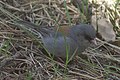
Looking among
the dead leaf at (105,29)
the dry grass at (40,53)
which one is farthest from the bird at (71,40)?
the dead leaf at (105,29)

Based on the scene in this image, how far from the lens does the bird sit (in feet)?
11.5

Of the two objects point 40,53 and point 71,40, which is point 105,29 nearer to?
point 71,40

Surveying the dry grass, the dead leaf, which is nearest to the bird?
the dry grass

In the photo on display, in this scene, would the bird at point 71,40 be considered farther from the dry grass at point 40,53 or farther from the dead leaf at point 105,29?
the dead leaf at point 105,29

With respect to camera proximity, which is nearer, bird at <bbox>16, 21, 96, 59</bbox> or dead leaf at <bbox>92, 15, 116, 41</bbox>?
bird at <bbox>16, 21, 96, 59</bbox>

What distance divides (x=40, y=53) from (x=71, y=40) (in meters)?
0.36

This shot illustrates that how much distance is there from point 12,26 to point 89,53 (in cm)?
93

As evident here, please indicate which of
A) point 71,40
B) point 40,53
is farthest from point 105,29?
point 40,53

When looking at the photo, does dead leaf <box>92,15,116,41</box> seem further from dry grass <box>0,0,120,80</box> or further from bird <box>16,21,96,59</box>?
bird <box>16,21,96,59</box>

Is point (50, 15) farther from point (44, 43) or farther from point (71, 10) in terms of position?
point (44, 43)

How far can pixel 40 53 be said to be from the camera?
145 inches

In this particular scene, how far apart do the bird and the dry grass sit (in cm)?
11

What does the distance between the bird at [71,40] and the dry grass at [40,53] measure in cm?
11

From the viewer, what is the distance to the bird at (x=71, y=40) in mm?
3515
